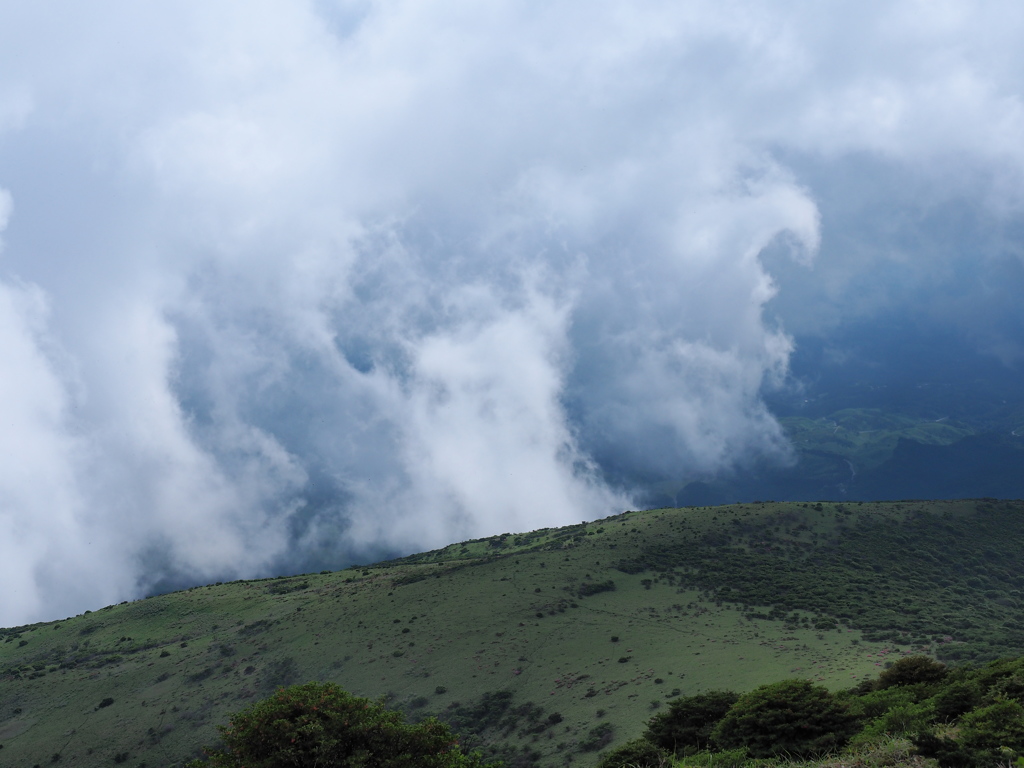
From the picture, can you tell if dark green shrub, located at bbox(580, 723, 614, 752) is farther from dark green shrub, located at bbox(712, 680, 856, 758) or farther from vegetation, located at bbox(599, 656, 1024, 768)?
dark green shrub, located at bbox(712, 680, 856, 758)

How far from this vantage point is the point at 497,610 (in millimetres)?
76750

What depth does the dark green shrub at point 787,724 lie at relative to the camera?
24844mm

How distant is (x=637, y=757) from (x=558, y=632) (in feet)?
141

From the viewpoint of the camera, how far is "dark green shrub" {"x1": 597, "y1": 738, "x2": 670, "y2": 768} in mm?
27559

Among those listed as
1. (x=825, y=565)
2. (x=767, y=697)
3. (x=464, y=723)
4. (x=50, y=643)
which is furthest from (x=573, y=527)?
(x=767, y=697)

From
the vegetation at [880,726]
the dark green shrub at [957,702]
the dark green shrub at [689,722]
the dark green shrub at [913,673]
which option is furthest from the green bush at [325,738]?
the dark green shrub at [913,673]

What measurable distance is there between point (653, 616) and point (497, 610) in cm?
1810

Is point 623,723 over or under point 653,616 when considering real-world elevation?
under

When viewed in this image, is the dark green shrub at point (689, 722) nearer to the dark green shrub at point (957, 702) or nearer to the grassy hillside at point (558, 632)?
the dark green shrub at point (957, 702)

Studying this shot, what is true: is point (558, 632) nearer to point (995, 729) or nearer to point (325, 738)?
point (325, 738)

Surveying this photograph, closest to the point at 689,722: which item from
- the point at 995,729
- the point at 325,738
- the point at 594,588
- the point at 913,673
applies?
the point at 913,673

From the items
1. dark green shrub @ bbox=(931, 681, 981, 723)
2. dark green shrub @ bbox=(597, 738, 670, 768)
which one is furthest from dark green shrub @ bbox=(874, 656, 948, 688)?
dark green shrub @ bbox=(597, 738, 670, 768)

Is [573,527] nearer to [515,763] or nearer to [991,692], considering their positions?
[515,763]

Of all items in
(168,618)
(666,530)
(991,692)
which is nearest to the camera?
(991,692)
